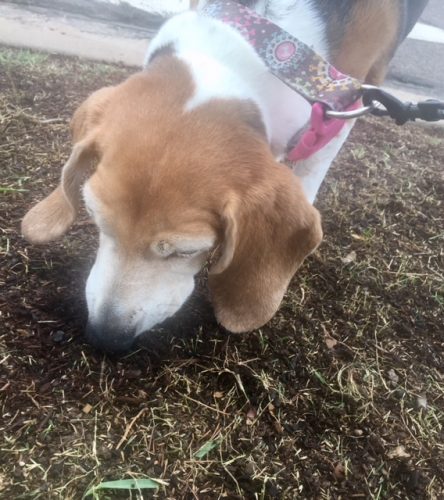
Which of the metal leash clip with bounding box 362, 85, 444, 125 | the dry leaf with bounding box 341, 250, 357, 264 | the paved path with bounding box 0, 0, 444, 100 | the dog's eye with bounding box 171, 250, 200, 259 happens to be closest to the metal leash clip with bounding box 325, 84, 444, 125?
the metal leash clip with bounding box 362, 85, 444, 125

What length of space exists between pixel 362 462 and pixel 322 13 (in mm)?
1801

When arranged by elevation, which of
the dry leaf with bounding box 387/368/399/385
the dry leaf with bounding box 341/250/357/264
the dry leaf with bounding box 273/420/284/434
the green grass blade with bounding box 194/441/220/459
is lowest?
the green grass blade with bounding box 194/441/220/459

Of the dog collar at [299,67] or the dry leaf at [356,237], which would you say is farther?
the dry leaf at [356,237]

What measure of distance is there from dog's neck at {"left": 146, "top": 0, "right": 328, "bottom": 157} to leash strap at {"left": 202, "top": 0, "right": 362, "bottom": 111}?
1.8 inches

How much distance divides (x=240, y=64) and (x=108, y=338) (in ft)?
3.61

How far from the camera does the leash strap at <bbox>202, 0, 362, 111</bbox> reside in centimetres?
195

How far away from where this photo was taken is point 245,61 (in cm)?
202

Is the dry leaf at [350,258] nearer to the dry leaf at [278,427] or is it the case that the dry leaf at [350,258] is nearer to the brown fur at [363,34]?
the brown fur at [363,34]

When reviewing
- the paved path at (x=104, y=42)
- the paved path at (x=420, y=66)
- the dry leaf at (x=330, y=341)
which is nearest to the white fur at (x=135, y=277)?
the dry leaf at (x=330, y=341)

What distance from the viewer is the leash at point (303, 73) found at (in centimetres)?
196

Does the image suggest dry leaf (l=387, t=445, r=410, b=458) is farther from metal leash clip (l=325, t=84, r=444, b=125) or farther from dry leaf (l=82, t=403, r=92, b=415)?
metal leash clip (l=325, t=84, r=444, b=125)

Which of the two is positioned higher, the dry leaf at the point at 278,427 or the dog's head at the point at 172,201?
the dog's head at the point at 172,201

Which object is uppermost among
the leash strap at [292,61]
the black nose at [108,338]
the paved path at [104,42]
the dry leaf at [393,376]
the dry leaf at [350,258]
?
the leash strap at [292,61]

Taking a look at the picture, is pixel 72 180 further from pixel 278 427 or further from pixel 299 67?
pixel 278 427
